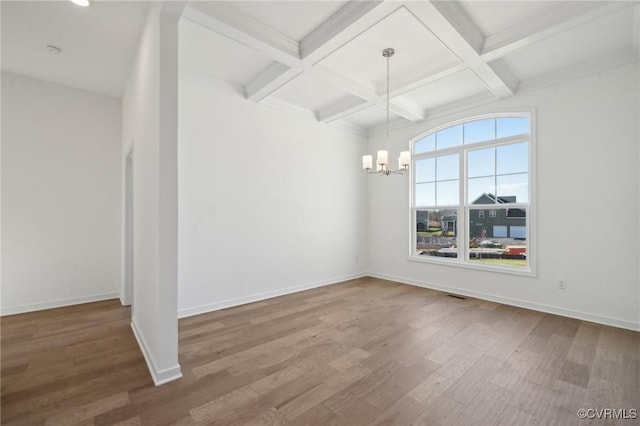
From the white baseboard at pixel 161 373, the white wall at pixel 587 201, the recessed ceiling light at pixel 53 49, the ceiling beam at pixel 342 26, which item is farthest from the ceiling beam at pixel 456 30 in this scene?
the recessed ceiling light at pixel 53 49

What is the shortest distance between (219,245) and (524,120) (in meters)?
4.88

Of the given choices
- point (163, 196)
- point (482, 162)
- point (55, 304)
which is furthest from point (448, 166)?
point (55, 304)

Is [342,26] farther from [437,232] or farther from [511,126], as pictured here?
[437,232]

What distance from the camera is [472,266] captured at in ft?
15.1

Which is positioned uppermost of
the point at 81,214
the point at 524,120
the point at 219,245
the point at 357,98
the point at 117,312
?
the point at 357,98

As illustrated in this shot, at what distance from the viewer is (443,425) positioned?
70.6 inches

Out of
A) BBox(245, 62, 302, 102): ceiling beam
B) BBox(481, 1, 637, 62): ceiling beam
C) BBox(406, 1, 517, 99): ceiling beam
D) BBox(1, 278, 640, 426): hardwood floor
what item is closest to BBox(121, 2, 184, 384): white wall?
BBox(1, 278, 640, 426): hardwood floor

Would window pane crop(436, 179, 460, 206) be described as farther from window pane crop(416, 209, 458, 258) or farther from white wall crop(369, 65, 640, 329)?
white wall crop(369, 65, 640, 329)

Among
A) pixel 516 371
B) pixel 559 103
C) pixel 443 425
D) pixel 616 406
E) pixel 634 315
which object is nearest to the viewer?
pixel 443 425

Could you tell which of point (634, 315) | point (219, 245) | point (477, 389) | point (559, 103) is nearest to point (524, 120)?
point (559, 103)

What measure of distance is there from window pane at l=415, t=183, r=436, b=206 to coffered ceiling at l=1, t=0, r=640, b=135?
169 cm

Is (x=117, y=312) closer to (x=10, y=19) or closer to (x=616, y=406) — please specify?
(x=10, y=19)

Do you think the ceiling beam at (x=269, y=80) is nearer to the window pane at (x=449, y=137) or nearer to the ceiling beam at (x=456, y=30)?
the ceiling beam at (x=456, y=30)

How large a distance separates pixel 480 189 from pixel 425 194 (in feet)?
3.18
